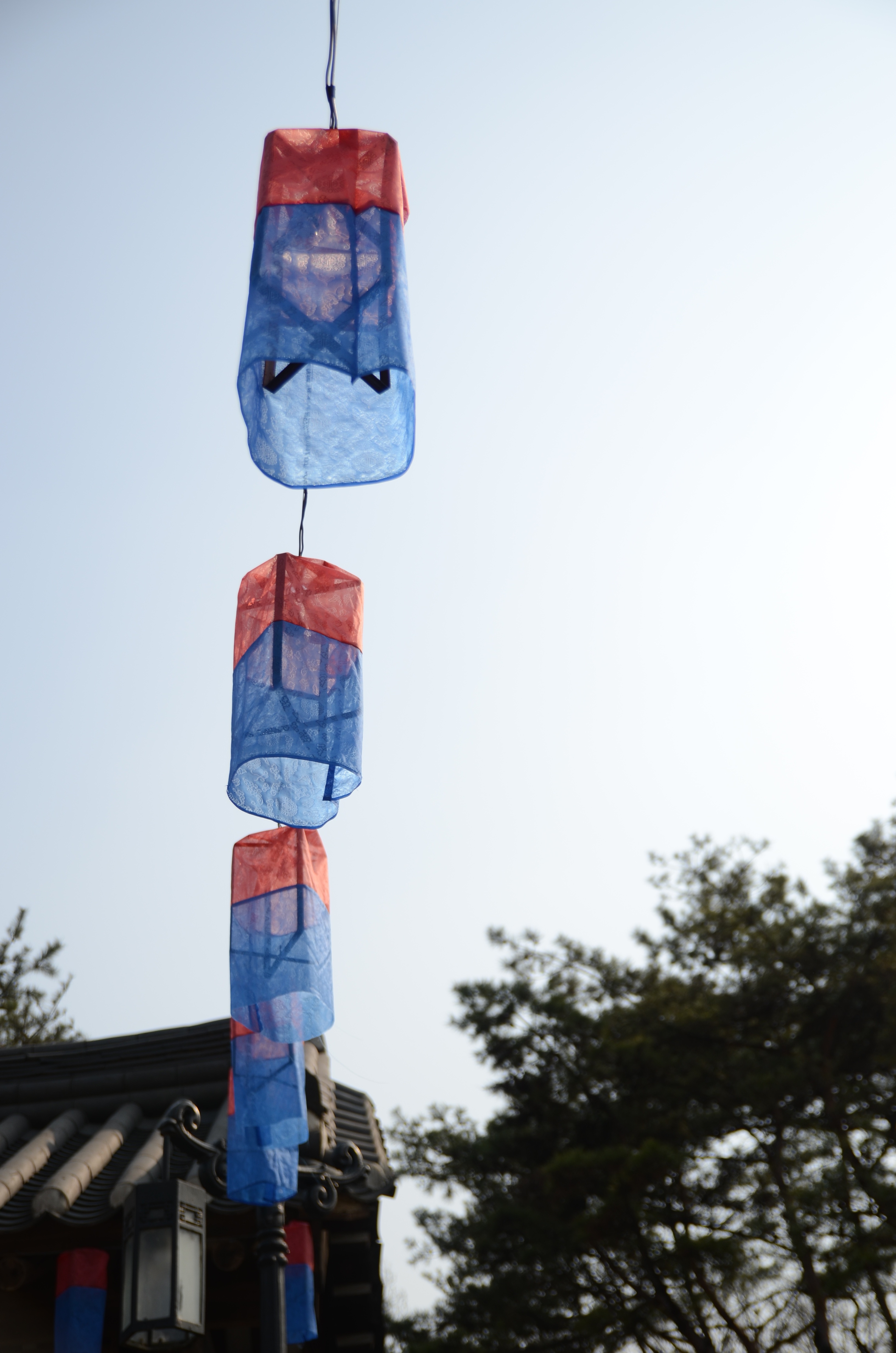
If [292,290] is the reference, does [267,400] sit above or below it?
below

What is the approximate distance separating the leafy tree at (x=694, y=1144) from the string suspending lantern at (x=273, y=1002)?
8096 mm

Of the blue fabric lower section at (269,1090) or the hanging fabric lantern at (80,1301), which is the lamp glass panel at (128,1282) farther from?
the hanging fabric lantern at (80,1301)

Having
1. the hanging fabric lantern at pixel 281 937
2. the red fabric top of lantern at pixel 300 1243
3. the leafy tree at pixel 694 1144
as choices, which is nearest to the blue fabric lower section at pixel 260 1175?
the hanging fabric lantern at pixel 281 937

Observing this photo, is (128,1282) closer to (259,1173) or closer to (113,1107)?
(259,1173)

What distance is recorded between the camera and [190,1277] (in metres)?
3.74

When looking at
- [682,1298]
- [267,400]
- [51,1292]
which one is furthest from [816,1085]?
[267,400]

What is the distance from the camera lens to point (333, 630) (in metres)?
3.76

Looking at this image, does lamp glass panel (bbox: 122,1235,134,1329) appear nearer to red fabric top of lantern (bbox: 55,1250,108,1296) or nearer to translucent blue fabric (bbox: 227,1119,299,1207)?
translucent blue fabric (bbox: 227,1119,299,1207)

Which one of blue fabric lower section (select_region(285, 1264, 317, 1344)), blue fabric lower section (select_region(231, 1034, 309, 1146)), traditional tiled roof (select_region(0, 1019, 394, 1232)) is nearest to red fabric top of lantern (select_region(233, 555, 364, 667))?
blue fabric lower section (select_region(231, 1034, 309, 1146))

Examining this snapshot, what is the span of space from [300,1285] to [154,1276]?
1.53 m

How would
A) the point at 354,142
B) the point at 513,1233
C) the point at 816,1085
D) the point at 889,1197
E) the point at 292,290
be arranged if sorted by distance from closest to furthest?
the point at 292,290
the point at 354,142
the point at 889,1197
the point at 816,1085
the point at 513,1233

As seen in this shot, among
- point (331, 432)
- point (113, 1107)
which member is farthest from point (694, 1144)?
point (331, 432)

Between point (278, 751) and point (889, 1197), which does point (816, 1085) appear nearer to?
point (889, 1197)

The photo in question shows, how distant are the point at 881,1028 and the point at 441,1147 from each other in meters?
6.06
